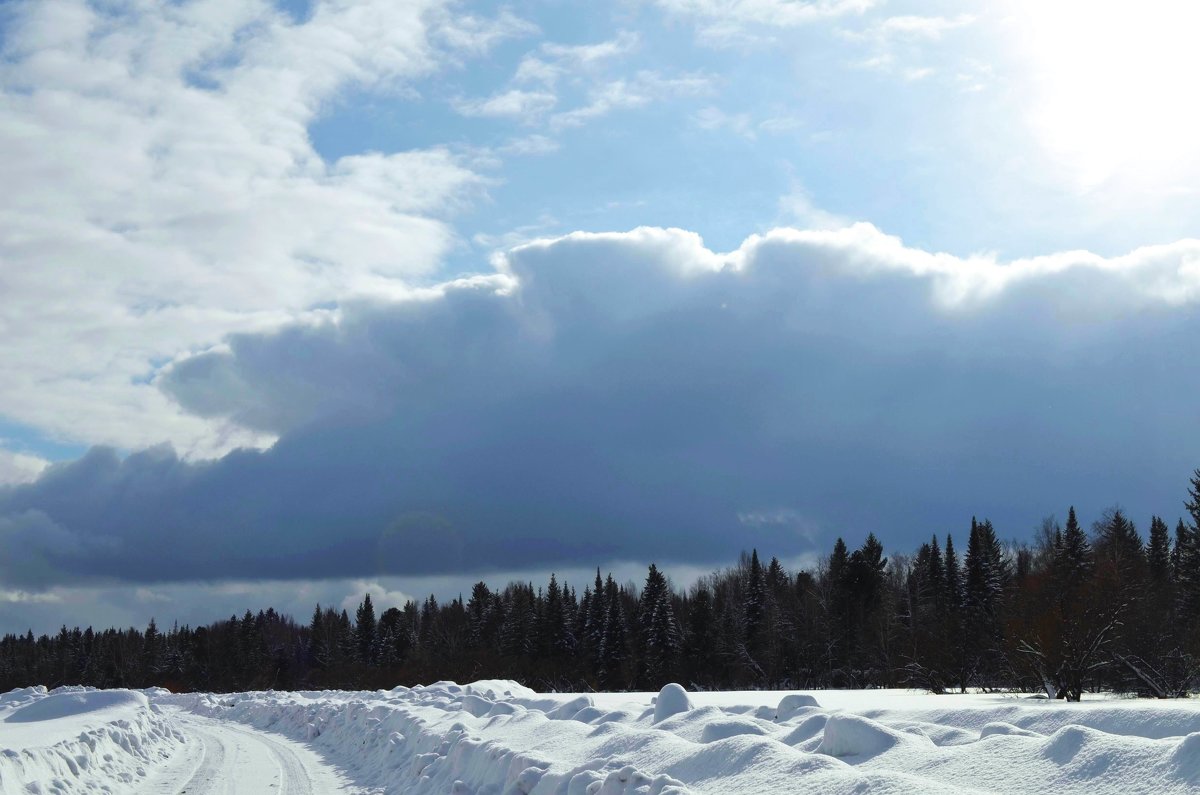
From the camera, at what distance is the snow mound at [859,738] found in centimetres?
1016

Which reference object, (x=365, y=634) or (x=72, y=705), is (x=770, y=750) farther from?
(x=365, y=634)

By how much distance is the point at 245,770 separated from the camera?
19.7 metres

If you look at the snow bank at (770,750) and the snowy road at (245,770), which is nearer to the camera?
the snow bank at (770,750)

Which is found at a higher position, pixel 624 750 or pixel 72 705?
pixel 624 750

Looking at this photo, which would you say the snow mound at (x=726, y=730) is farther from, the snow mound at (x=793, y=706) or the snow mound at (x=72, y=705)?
the snow mound at (x=72, y=705)

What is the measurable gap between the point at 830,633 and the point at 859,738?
7428cm

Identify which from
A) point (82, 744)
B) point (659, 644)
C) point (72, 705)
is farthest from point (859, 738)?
point (659, 644)

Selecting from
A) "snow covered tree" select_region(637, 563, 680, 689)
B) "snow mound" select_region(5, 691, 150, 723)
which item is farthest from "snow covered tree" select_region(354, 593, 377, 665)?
"snow mound" select_region(5, 691, 150, 723)

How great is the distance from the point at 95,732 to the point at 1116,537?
77466 mm

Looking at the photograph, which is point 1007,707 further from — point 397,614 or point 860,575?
point 397,614

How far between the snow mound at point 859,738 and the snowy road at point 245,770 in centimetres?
907

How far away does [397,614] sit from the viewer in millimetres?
109500

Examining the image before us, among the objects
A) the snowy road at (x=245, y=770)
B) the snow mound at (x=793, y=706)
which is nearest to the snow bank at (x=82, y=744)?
the snowy road at (x=245, y=770)

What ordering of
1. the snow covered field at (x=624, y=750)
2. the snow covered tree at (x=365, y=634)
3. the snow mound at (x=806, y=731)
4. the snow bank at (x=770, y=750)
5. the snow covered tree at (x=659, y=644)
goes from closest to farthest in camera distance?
the snow bank at (x=770, y=750) → the snow covered field at (x=624, y=750) → the snow mound at (x=806, y=731) → the snow covered tree at (x=659, y=644) → the snow covered tree at (x=365, y=634)
